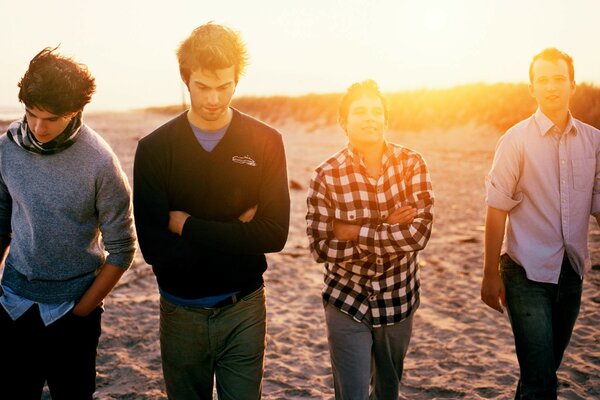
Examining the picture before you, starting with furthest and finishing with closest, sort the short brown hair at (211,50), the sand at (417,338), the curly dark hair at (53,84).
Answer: the sand at (417,338) < the short brown hair at (211,50) < the curly dark hair at (53,84)

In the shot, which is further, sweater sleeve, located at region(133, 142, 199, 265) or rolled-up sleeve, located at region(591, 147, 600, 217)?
rolled-up sleeve, located at region(591, 147, 600, 217)

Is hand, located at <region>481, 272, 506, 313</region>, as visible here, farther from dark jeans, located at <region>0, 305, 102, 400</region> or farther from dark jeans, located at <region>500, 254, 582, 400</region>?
dark jeans, located at <region>0, 305, 102, 400</region>

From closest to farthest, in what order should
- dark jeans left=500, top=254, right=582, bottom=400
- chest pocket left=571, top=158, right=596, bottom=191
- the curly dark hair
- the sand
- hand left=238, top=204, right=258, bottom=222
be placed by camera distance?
the curly dark hair
hand left=238, top=204, right=258, bottom=222
dark jeans left=500, top=254, right=582, bottom=400
chest pocket left=571, top=158, right=596, bottom=191
the sand

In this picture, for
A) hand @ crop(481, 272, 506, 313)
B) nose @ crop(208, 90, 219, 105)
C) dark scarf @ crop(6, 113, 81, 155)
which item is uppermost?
nose @ crop(208, 90, 219, 105)

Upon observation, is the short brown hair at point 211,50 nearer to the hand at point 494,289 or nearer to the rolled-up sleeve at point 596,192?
the hand at point 494,289

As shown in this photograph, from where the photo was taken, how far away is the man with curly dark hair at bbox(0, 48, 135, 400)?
2350 mm

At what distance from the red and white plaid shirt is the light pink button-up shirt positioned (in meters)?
0.48

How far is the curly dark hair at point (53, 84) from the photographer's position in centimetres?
226

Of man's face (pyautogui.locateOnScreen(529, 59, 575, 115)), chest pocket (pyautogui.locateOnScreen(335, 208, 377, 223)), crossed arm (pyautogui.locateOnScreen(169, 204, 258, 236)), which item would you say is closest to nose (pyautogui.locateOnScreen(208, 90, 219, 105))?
crossed arm (pyautogui.locateOnScreen(169, 204, 258, 236))

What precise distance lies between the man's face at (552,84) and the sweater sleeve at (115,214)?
2301 mm

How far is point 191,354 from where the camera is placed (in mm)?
2574

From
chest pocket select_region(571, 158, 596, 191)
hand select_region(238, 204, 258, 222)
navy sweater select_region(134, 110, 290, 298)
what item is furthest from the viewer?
chest pocket select_region(571, 158, 596, 191)

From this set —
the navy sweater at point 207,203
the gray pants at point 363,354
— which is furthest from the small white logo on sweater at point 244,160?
the gray pants at point 363,354

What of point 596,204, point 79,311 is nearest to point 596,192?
point 596,204
